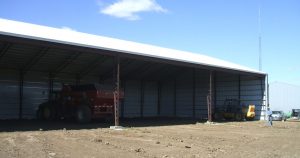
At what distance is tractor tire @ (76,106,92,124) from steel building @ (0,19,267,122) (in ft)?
10.5

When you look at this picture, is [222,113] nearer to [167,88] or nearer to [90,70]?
[167,88]

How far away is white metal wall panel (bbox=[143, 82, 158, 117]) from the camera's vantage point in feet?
122

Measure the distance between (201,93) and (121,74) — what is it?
26.9 feet

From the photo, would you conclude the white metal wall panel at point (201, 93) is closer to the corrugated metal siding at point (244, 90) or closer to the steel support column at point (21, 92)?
the corrugated metal siding at point (244, 90)

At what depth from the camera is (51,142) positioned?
13688 mm

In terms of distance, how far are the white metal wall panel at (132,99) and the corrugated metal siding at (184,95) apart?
13.8ft

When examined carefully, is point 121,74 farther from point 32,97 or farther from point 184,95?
point 184,95

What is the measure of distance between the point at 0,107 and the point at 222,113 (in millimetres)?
17171

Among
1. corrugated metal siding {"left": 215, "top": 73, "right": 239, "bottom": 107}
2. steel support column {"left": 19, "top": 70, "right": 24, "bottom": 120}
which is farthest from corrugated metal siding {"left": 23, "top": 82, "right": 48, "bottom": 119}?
corrugated metal siding {"left": 215, "top": 73, "right": 239, "bottom": 107}

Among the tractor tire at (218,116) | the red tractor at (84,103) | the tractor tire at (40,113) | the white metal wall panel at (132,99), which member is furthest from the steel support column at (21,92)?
the tractor tire at (218,116)

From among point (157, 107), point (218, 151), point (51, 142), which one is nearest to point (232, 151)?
point (218, 151)

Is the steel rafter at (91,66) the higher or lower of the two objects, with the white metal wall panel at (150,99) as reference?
higher

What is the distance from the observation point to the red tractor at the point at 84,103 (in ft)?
→ 76.8

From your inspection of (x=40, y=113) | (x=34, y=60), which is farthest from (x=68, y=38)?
(x=40, y=113)
